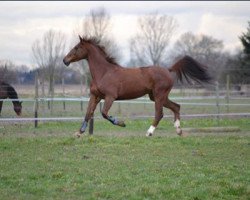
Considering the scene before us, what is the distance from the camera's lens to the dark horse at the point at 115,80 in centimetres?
1145

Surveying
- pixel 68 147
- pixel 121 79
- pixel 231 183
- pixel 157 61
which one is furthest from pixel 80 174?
pixel 157 61

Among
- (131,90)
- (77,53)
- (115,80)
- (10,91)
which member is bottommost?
(10,91)

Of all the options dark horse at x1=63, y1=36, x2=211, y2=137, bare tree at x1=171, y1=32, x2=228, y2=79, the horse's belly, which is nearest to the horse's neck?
dark horse at x1=63, y1=36, x2=211, y2=137

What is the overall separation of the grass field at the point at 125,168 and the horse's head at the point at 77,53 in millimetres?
2217

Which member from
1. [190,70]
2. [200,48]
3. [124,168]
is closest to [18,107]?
[190,70]

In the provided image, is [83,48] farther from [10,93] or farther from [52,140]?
[10,93]

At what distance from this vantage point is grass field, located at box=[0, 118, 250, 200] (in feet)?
19.7

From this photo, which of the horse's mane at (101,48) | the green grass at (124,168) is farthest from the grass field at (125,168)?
the horse's mane at (101,48)

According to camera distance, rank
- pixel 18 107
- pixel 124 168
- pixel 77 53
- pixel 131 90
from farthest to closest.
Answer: pixel 18 107
pixel 77 53
pixel 131 90
pixel 124 168

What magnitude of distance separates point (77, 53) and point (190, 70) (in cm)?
313

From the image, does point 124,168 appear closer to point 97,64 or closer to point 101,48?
point 97,64

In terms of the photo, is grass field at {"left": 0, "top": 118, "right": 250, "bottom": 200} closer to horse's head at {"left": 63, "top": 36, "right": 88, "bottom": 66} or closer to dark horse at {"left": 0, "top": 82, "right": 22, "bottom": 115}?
horse's head at {"left": 63, "top": 36, "right": 88, "bottom": 66}

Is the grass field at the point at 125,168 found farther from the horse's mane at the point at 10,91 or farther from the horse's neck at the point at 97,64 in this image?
the horse's mane at the point at 10,91

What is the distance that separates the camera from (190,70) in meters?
12.9
